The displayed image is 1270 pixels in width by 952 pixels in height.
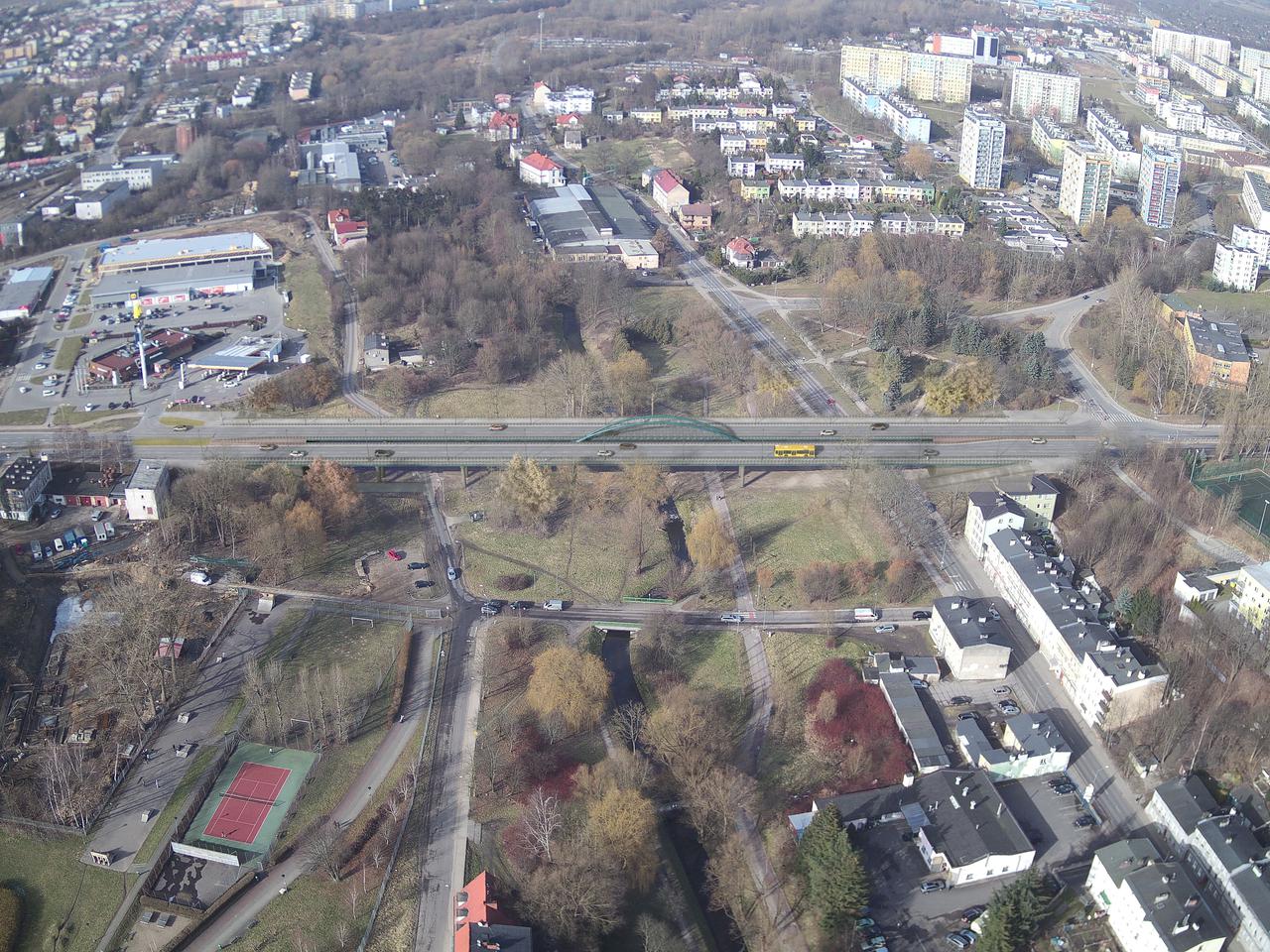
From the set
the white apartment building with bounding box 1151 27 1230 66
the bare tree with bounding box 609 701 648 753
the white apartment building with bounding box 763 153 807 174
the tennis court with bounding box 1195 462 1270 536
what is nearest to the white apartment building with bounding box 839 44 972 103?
the white apartment building with bounding box 1151 27 1230 66

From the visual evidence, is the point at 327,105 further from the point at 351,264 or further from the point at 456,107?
the point at 351,264

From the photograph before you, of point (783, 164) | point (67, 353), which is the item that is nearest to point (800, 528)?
point (67, 353)

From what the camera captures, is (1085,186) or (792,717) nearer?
(792,717)

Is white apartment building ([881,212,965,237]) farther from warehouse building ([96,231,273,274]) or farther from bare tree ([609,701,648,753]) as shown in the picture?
bare tree ([609,701,648,753])

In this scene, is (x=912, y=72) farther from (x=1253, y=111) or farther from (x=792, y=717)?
(x=792, y=717)

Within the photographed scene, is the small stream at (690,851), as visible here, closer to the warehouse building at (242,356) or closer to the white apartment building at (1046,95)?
the warehouse building at (242,356)

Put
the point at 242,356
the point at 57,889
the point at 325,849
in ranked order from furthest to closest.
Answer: the point at 242,356 → the point at 325,849 → the point at 57,889

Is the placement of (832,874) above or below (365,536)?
above

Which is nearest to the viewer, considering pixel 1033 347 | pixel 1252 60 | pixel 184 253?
pixel 1033 347

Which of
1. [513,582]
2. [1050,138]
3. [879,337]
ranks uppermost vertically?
[1050,138]
